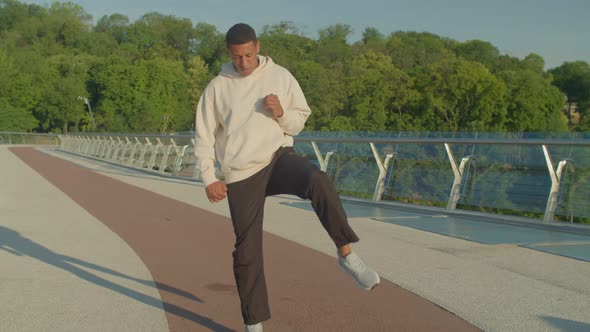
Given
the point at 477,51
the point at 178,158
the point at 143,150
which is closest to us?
the point at 178,158

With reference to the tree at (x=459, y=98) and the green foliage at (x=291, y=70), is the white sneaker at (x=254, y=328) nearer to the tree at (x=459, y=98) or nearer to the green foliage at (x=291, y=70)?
the green foliage at (x=291, y=70)

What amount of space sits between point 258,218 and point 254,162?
0.34m

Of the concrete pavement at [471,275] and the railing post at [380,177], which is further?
the railing post at [380,177]

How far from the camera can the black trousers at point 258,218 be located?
4637mm

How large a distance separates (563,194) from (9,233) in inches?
290

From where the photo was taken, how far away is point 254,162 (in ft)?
15.6

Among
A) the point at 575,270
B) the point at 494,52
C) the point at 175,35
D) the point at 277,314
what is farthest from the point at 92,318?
the point at 175,35

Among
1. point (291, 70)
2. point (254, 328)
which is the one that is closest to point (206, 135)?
point (254, 328)

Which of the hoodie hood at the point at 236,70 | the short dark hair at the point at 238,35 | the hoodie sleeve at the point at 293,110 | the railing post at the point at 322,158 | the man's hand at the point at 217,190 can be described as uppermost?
the short dark hair at the point at 238,35

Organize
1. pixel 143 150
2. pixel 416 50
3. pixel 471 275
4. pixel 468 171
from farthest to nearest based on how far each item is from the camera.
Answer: pixel 416 50 < pixel 143 150 < pixel 468 171 < pixel 471 275

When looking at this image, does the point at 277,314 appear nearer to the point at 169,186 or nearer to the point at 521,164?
the point at 521,164

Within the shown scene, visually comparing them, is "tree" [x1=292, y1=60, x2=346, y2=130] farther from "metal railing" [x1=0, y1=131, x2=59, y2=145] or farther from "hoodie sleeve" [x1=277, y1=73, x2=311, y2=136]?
"hoodie sleeve" [x1=277, y1=73, x2=311, y2=136]

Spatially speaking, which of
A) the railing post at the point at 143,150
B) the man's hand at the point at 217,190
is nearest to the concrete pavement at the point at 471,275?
the man's hand at the point at 217,190

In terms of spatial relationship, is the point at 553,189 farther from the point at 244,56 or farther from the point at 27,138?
the point at 27,138
